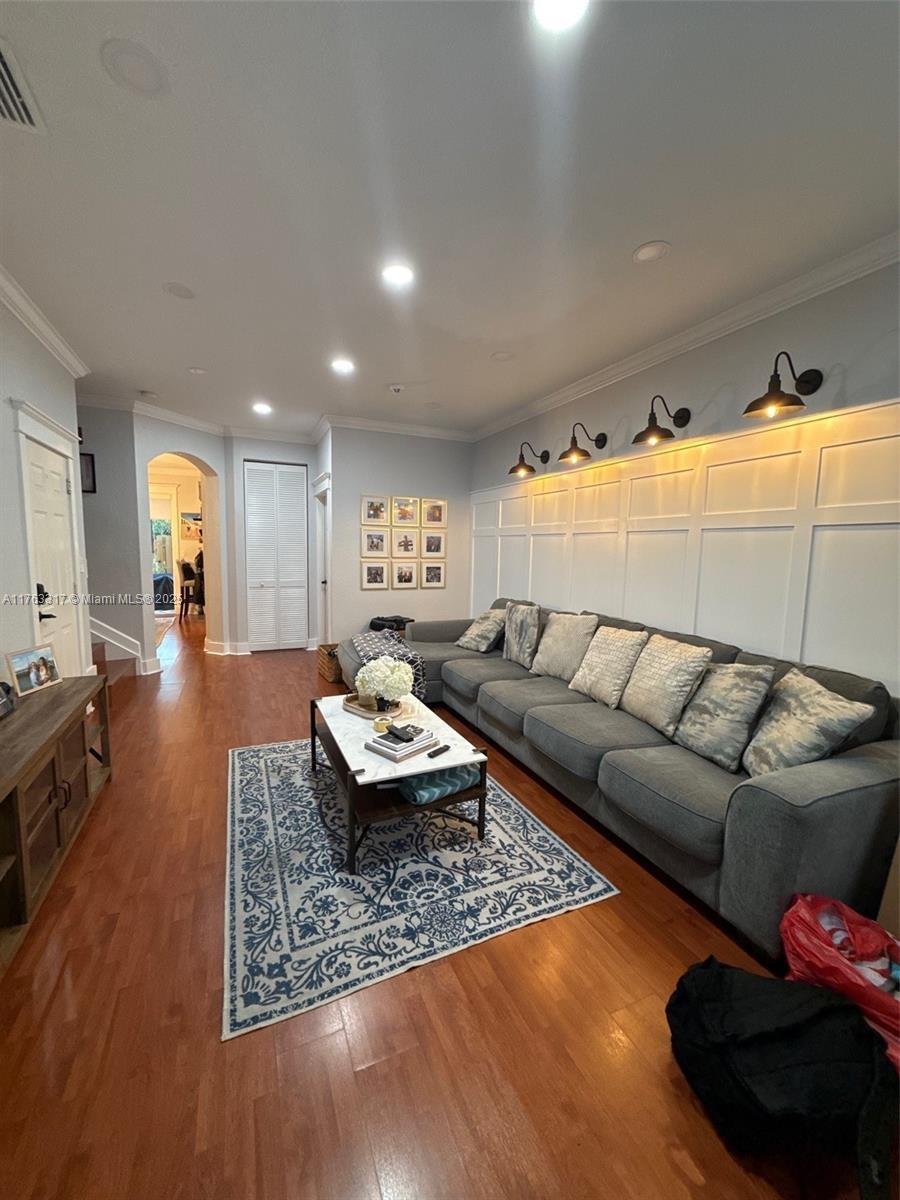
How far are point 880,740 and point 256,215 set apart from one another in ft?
10.9

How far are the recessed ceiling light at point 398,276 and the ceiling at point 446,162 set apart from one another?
0.05 meters

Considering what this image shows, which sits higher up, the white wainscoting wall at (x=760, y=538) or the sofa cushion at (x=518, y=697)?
the white wainscoting wall at (x=760, y=538)

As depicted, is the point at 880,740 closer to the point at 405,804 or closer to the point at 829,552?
the point at 829,552

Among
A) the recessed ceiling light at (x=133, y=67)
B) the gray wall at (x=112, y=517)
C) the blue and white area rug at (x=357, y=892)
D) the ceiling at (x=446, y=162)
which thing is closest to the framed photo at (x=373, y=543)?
the gray wall at (x=112, y=517)

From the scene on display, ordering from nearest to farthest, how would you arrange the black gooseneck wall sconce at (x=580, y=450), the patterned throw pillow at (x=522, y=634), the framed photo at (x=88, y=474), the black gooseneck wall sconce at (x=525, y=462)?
1. the black gooseneck wall sconce at (x=580, y=450)
2. the patterned throw pillow at (x=522, y=634)
3. the black gooseneck wall sconce at (x=525, y=462)
4. the framed photo at (x=88, y=474)

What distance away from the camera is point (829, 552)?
7.29 feet

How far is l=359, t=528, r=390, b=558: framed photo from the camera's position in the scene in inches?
202

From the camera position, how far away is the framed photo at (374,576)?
5199mm

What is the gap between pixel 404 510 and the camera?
5.28 meters

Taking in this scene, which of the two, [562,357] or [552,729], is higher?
[562,357]

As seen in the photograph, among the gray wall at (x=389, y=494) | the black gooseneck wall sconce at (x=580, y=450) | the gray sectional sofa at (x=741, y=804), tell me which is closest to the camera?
the gray sectional sofa at (x=741, y=804)

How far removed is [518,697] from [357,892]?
143cm

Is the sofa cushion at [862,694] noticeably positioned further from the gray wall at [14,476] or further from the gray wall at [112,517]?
the gray wall at [112,517]

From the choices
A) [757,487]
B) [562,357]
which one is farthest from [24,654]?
[757,487]
